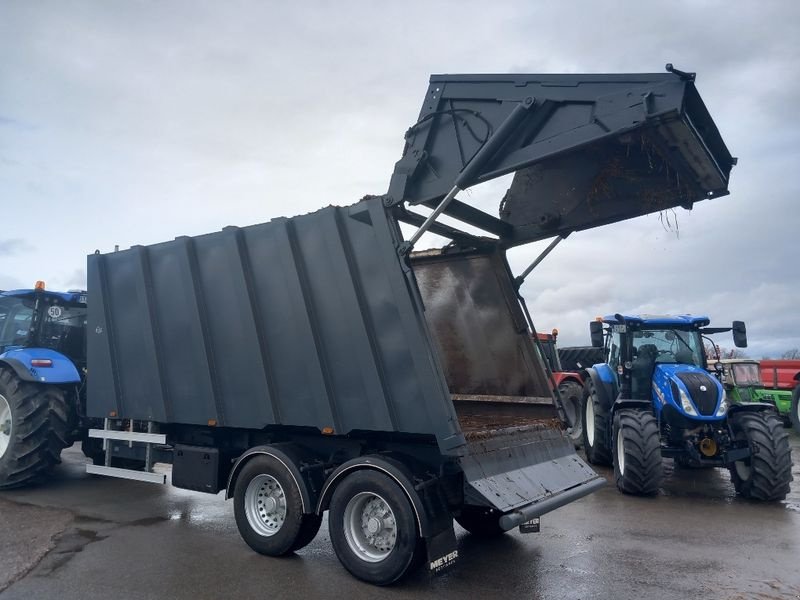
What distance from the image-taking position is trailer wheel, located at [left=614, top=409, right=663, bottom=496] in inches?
330

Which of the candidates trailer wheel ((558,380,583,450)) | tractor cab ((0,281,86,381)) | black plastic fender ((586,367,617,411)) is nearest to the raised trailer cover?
tractor cab ((0,281,86,381))

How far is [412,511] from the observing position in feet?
15.6

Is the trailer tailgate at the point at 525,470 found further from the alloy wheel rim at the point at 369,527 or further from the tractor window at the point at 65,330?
the tractor window at the point at 65,330

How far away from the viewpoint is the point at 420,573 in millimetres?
5293

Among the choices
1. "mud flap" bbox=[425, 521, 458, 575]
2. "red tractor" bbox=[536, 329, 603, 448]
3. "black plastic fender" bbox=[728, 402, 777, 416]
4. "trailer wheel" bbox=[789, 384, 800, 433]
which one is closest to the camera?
"mud flap" bbox=[425, 521, 458, 575]

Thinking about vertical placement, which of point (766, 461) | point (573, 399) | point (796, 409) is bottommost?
point (796, 409)

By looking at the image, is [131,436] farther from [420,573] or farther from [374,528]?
[420,573]

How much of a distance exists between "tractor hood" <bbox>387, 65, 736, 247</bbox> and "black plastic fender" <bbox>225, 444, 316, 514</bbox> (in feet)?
7.74

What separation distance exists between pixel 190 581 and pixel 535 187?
15.8 ft

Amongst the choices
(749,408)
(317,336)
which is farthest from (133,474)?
(749,408)

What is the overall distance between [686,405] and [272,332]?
616cm

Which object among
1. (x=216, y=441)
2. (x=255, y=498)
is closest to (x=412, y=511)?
(x=255, y=498)

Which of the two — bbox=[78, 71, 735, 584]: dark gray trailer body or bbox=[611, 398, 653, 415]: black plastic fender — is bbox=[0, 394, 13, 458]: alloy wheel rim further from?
bbox=[611, 398, 653, 415]: black plastic fender

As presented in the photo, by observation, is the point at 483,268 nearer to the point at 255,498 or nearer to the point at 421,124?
the point at 421,124
